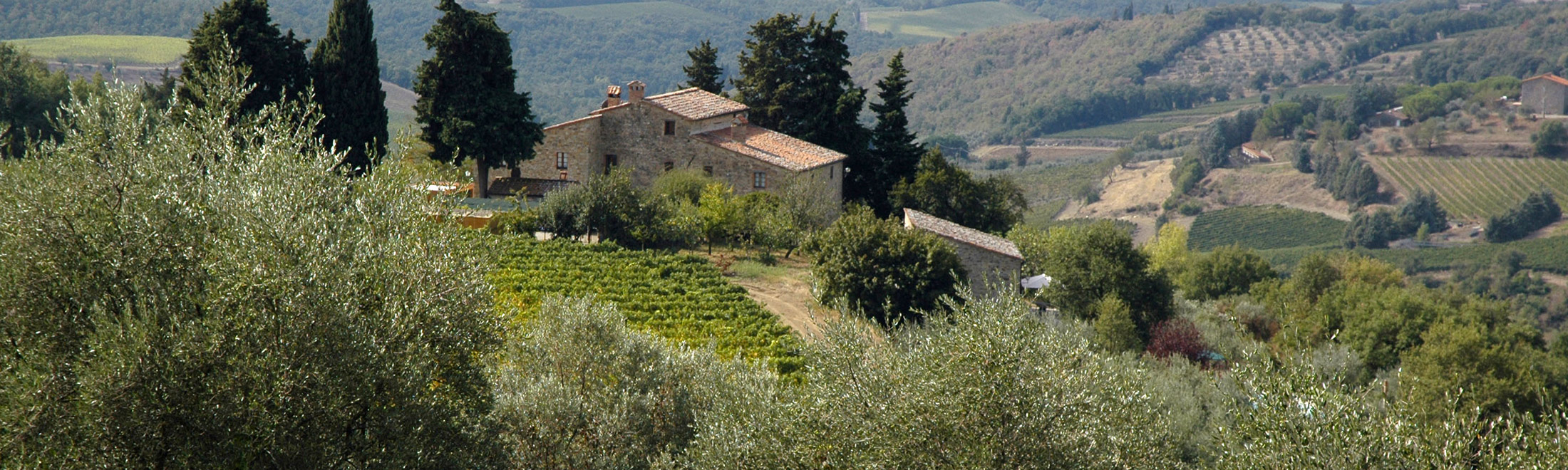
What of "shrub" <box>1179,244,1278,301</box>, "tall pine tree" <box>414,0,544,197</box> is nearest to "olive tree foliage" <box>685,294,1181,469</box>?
"tall pine tree" <box>414,0,544,197</box>

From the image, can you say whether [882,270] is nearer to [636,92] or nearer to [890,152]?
[636,92]

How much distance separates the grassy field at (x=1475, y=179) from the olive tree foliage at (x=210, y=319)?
137 meters

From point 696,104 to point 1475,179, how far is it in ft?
430

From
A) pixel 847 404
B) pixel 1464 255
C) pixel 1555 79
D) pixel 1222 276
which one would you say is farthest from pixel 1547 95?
pixel 847 404

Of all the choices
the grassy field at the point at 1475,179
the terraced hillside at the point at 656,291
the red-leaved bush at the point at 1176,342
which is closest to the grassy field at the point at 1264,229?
the grassy field at the point at 1475,179

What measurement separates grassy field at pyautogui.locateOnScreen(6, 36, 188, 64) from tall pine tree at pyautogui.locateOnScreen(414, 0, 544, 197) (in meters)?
91.6

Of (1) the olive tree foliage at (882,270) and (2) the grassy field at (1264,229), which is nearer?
(1) the olive tree foliage at (882,270)

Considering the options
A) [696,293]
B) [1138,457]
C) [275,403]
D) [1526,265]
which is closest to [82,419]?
[275,403]

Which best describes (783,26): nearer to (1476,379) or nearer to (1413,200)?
(1476,379)

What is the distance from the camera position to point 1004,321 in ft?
39.5

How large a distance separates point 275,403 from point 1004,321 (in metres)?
A: 6.65

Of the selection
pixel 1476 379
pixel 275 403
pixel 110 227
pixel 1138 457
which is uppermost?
pixel 110 227

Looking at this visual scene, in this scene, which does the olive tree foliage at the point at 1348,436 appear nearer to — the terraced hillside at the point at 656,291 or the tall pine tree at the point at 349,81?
the terraced hillside at the point at 656,291

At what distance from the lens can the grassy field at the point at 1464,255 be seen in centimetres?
10662
